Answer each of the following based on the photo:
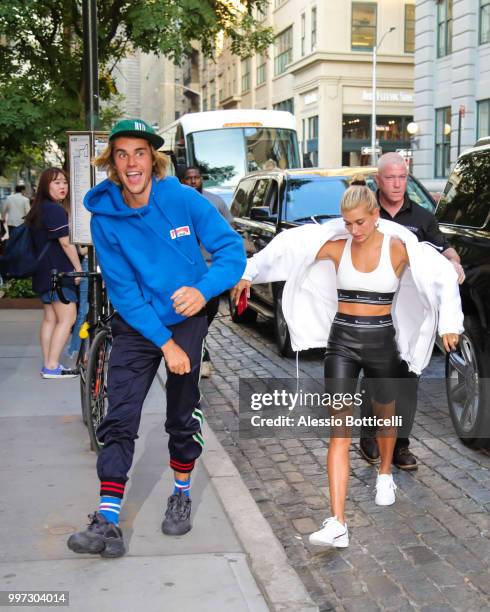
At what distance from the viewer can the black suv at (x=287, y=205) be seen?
9.70 m

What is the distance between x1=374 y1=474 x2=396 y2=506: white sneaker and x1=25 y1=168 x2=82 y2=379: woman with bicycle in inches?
150

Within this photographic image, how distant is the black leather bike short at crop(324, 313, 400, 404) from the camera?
4578 mm

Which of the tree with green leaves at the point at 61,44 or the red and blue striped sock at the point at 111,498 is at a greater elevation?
the tree with green leaves at the point at 61,44

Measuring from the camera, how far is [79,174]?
7570 millimetres

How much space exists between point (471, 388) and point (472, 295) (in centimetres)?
60

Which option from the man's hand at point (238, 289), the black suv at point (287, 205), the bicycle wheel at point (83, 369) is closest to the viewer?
the man's hand at point (238, 289)

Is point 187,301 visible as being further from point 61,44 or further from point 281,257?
point 61,44

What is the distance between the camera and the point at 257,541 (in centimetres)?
433

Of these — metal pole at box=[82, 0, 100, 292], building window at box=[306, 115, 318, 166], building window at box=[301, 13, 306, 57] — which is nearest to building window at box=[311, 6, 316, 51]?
building window at box=[301, 13, 306, 57]

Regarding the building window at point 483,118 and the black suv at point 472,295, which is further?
the building window at point 483,118

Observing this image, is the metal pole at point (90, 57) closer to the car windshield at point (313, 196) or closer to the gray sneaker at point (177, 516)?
the car windshield at point (313, 196)

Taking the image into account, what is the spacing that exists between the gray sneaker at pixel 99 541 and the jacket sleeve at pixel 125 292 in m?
0.84

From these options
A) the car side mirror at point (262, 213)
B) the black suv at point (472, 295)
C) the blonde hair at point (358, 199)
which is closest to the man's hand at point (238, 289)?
the blonde hair at point (358, 199)

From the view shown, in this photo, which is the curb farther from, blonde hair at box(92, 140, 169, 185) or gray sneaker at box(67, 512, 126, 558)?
blonde hair at box(92, 140, 169, 185)
